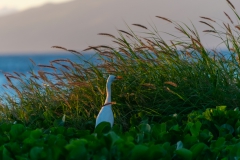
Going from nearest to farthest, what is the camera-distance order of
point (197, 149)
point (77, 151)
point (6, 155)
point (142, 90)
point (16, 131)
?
point (77, 151) < point (6, 155) < point (197, 149) < point (16, 131) < point (142, 90)

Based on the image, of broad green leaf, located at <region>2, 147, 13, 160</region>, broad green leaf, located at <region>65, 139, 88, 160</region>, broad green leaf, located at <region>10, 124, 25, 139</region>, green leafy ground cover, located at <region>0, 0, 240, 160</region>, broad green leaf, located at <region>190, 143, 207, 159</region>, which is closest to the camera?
broad green leaf, located at <region>65, 139, 88, 160</region>

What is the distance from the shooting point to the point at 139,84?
692cm

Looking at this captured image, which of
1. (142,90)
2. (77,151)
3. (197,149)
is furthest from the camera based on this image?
(142,90)

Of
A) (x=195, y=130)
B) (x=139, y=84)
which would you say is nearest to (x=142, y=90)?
(x=139, y=84)

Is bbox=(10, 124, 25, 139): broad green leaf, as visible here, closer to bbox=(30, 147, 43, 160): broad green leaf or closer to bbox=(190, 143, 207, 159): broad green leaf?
bbox=(30, 147, 43, 160): broad green leaf

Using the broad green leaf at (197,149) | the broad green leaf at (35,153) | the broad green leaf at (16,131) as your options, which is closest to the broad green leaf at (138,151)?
the broad green leaf at (197,149)

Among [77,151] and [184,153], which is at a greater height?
[77,151]

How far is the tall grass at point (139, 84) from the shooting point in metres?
6.82

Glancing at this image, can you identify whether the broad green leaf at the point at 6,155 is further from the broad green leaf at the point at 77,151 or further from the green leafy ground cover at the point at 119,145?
the broad green leaf at the point at 77,151

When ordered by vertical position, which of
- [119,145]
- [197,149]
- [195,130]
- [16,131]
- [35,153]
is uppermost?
[16,131]

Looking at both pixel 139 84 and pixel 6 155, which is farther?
pixel 139 84

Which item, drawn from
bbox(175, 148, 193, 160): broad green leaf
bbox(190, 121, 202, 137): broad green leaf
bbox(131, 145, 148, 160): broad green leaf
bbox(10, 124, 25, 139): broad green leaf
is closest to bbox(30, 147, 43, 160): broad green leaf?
bbox(131, 145, 148, 160): broad green leaf

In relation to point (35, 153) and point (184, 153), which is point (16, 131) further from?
point (184, 153)

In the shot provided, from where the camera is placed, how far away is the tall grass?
22.4ft
